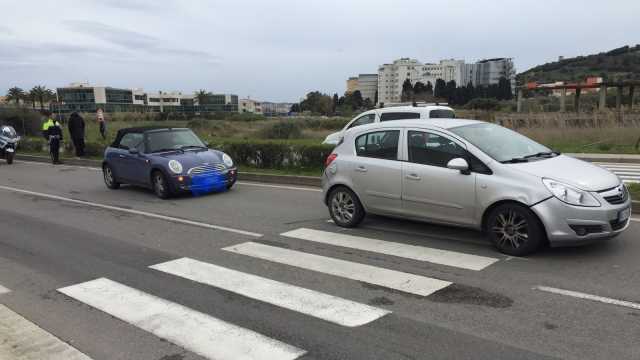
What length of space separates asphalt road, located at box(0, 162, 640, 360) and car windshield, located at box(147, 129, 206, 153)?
3.89 m

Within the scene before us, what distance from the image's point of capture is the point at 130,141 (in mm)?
13211

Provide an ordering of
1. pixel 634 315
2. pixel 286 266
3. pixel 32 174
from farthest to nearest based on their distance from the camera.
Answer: pixel 32 174, pixel 286 266, pixel 634 315

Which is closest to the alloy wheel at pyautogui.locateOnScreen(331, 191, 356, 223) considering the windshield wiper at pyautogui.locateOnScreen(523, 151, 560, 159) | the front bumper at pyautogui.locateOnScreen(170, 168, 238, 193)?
the windshield wiper at pyautogui.locateOnScreen(523, 151, 560, 159)

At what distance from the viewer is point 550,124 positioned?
22344mm

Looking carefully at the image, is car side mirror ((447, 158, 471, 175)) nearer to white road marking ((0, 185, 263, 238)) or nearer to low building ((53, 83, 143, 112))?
white road marking ((0, 185, 263, 238))

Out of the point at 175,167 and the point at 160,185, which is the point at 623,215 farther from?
the point at 160,185

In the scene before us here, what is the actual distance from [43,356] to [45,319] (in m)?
0.93

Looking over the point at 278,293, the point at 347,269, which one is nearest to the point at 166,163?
the point at 347,269

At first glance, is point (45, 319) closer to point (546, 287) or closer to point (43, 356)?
point (43, 356)

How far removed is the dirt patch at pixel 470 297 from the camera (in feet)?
16.2

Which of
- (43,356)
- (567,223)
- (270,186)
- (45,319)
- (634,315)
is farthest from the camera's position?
(270,186)

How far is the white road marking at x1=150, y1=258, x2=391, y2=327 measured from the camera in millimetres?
4793

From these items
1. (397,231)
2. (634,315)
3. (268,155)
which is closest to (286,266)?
(397,231)

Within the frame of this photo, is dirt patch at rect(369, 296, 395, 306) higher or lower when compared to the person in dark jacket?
lower
